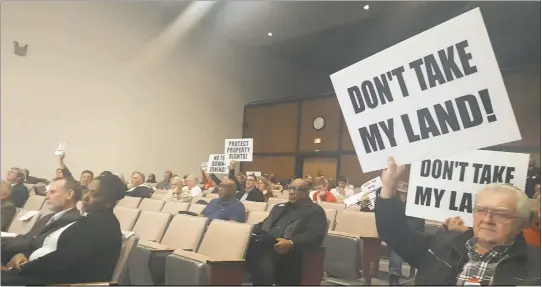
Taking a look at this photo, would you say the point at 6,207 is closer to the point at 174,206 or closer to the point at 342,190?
the point at 174,206

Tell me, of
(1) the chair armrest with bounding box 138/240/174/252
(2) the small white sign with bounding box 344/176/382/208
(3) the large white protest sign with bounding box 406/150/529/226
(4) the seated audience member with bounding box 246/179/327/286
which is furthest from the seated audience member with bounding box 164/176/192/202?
(3) the large white protest sign with bounding box 406/150/529/226

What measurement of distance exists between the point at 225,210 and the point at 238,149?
0.66 metres

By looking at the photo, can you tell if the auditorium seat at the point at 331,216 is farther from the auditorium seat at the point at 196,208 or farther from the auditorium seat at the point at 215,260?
the auditorium seat at the point at 196,208

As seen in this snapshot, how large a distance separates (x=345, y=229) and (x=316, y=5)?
1.39 meters

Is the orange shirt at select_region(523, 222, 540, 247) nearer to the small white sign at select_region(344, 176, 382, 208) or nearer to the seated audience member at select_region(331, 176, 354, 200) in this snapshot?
the small white sign at select_region(344, 176, 382, 208)

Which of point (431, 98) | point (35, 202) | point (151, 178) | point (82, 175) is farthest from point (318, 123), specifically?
point (35, 202)

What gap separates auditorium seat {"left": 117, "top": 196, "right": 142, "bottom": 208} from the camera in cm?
251

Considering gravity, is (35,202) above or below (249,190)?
below

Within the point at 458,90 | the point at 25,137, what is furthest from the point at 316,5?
the point at 25,137

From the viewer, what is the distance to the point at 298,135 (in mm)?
2756

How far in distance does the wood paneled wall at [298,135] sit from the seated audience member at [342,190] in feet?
0.19

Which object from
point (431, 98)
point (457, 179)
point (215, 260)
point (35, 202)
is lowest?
point (215, 260)

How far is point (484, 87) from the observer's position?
1.88m

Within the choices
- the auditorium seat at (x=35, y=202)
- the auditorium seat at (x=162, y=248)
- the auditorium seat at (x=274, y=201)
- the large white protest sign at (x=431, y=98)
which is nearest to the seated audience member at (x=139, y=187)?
the auditorium seat at (x=162, y=248)
